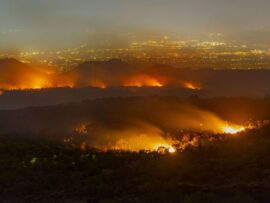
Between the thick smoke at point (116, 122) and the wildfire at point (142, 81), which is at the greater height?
the thick smoke at point (116, 122)

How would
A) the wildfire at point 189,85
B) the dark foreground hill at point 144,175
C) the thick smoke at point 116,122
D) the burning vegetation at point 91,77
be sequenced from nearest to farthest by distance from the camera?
the dark foreground hill at point 144,175
the thick smoke at point 116,122
the wildfire at point 189,85
the burning vegetation at point 91,77

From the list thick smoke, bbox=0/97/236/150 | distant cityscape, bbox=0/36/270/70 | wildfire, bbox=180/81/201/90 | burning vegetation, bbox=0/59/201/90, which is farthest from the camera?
distant cityscape, bbox=0/36/270/70

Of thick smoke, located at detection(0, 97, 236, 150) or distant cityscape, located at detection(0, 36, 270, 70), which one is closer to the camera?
thick smoke, located at detection(0, 97, 236, 150)

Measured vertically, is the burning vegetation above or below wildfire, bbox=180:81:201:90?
above

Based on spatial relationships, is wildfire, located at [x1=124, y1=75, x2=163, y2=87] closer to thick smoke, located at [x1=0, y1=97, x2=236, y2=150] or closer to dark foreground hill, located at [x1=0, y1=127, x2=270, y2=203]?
thick smoke, located at [x1=0, y1=97, x2=236, y2=150]

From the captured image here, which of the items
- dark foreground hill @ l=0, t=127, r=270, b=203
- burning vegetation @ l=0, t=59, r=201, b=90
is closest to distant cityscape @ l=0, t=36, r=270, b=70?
burning vegetation @ l=0, t=59, r=201, b=90

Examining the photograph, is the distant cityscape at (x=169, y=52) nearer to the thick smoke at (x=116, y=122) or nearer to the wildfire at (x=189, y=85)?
the wildfire at (x=189, y=85)

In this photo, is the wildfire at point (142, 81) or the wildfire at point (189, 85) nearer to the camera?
the wildfire at point (189, 85)

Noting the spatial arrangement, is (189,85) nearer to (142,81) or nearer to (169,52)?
(142,81)

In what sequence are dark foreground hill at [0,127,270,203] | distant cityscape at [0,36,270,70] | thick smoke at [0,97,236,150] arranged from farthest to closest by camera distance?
distant cityscape at [0,36,270,70], thick smoke at [0,97,236,150], dark foreground hill at [0,127,270,203]

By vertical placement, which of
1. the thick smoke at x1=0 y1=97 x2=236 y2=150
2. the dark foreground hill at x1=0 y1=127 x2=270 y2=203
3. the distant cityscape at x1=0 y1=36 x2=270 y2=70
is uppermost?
the dark foreground hill at x1=0 y1=127 x2=270 y2=203

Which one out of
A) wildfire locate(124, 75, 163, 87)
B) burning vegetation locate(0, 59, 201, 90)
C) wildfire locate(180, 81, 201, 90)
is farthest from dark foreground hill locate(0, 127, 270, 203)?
wildfire locate(124, 75, 163, 87)

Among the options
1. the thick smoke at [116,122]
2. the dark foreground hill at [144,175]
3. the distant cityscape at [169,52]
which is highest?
the dark foreground hill at [144,175]

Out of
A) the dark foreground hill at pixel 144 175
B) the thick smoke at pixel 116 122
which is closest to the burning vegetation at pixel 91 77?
the thick smoke at pixel 116 122
